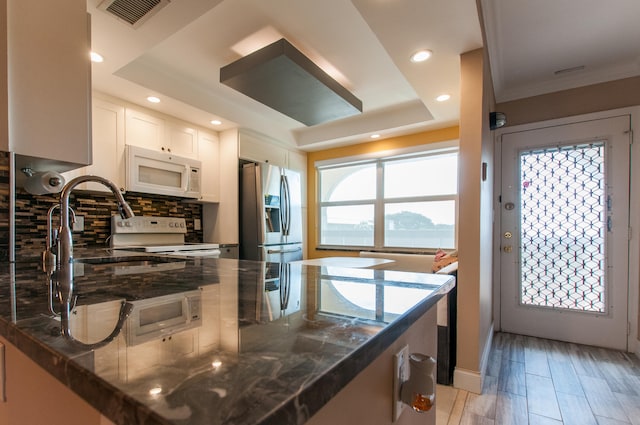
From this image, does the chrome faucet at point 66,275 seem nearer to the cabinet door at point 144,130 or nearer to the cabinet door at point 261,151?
the cabinet door at point 144,130

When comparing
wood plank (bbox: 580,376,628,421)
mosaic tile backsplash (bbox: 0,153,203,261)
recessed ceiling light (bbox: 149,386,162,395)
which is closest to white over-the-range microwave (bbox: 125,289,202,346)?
recessed ceiling light (bbox: 149,386,162,395)

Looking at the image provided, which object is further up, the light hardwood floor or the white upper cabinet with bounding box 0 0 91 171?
the white upper cabinet with bounding box 0 0 91 171

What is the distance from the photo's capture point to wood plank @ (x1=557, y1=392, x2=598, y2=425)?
170 cm

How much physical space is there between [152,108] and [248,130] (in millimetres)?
1057

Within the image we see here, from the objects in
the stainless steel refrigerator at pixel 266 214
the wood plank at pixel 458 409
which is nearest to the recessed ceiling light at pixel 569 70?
the wood plank at pixel 458 409

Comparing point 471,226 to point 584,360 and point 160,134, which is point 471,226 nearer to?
point 584,360

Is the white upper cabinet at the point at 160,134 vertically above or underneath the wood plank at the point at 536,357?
above

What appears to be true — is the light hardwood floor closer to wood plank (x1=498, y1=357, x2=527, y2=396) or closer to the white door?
wood plank (x1=498, y1=357, x2=527, y2=396)

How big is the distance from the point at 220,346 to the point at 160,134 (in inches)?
130

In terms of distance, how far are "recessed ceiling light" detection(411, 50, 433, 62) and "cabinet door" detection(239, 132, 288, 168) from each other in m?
2.22

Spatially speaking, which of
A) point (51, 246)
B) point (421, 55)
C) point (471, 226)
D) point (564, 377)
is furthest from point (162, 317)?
point (564, 377)

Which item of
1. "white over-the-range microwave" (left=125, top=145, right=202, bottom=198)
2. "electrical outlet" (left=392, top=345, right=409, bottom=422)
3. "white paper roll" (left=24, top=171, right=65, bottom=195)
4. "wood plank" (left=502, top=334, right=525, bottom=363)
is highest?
"white over-the-range microwave" (left=125, top=145, right=202, bottom=198)

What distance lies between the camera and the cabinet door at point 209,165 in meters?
3.59

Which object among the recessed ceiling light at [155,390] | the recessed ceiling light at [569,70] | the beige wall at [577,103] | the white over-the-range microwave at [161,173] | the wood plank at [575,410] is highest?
the recessed ceiling light at [569,70]
